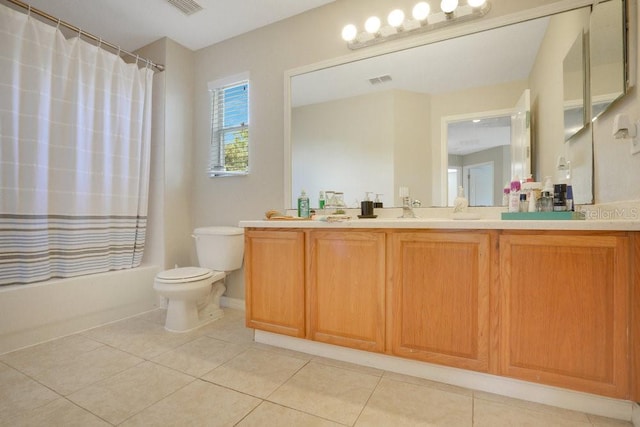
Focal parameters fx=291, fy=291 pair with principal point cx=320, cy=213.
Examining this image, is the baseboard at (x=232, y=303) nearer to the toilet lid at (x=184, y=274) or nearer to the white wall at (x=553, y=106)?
the toilet lid at (x=184, y=274)

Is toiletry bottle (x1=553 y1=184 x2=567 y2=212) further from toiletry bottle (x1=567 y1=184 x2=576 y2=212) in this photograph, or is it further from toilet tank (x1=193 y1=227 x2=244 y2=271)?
toilet tank (x1=193 y1=227 x2=244 y2=271)

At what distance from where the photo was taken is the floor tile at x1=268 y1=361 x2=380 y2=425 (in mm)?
1258

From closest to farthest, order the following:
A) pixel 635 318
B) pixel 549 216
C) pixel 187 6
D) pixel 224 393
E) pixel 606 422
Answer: pixel 635 318
pixel 606 422
pixel 549 216
pixel 224 393
pixel 187 6

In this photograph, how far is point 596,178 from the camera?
1.39m

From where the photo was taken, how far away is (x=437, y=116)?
6.09 ft

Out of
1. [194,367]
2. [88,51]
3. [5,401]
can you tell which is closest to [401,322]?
[194,367]

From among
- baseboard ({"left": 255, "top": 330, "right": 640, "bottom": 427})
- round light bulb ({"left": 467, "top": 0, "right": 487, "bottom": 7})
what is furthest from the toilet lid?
round light bulb ({"left": 467, "top": 0, "right": 487, "bottom": 7})

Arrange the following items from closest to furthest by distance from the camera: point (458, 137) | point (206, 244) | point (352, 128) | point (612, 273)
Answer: point (612, 273)
point (458, 137)
point (352, 128)
point (206, 244)

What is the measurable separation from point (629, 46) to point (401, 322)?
156 cm

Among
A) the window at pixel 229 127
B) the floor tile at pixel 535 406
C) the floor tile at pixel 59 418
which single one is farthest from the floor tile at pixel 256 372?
the window at pixel 229 127

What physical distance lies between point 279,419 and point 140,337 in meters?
1.36

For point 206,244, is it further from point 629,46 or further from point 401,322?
point 629,46

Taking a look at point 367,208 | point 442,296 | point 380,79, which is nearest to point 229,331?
point 367,208

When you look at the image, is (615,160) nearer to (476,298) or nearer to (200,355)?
(476,298)
